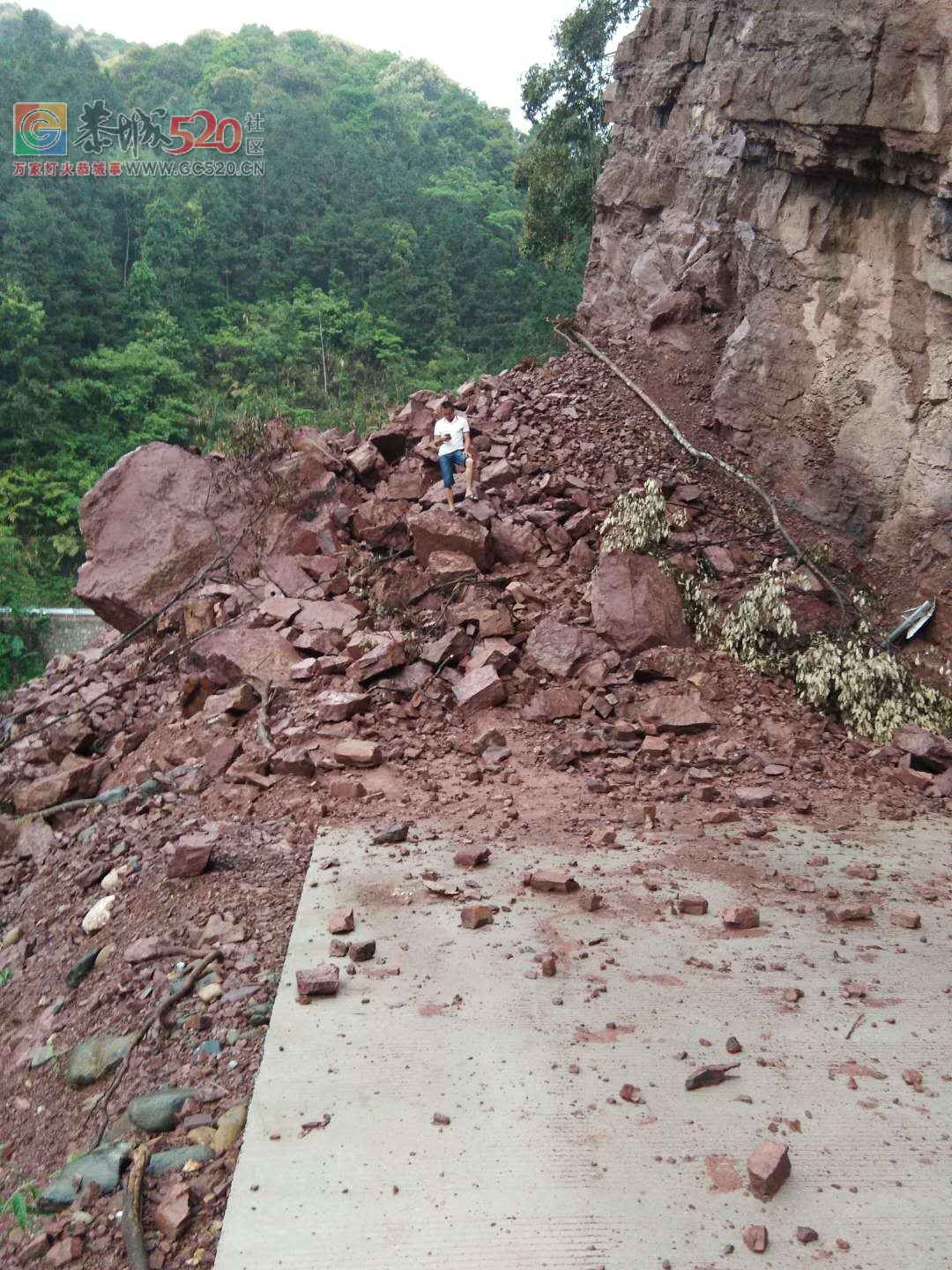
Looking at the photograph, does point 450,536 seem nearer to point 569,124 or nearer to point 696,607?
point 696,607

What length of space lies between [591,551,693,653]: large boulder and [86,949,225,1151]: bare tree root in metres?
3.27

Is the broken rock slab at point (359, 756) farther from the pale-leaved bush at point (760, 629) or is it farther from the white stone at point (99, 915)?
the pale-leaved bush at point (760, 629)

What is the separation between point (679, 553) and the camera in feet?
22.9

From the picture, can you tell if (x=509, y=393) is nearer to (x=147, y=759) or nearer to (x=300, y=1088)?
(x=147, y=759)

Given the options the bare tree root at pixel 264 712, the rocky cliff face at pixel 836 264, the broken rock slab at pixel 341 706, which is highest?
the rocky cliff face at pixel 836 264

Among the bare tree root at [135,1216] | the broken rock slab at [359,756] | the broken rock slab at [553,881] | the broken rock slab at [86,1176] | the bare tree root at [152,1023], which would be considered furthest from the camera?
the broken rock slab at [359,756]

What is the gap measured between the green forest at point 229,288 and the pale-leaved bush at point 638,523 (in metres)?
12.1

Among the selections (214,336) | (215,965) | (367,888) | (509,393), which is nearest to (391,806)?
(367,888)

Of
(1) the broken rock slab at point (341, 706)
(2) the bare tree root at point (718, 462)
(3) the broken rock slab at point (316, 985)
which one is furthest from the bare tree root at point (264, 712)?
(2) the bare tree root at point (718, 462)

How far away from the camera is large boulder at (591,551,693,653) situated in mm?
6312

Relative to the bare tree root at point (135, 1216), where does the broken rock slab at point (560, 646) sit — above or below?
above

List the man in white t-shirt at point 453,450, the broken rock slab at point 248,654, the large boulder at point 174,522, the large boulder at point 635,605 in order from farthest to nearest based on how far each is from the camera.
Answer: the large boulder at point 174,522 → the man in white t-shirt at point 453,450 → the broken rock slab at point 248,654 → the large boulder at point 635,605

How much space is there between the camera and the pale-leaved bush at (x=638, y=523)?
684cm

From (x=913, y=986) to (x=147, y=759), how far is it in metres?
4.44
